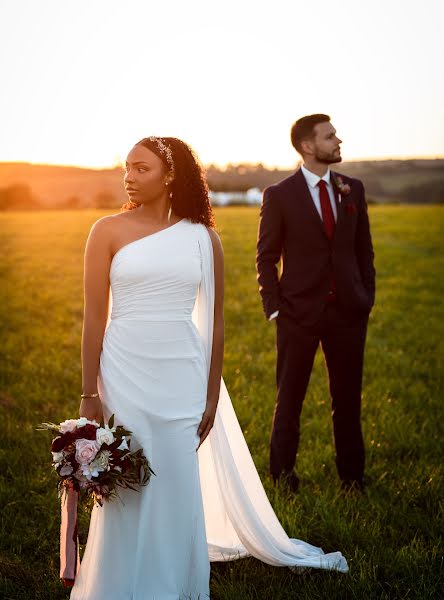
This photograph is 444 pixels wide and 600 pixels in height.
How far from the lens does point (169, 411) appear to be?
3711 millimetres

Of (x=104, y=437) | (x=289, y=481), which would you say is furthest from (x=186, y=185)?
(x=289, y=481)

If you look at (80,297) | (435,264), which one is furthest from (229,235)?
(80,297)

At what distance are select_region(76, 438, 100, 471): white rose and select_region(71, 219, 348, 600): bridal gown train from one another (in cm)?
39

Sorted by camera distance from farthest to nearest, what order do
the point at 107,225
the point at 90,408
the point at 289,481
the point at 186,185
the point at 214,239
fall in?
the point at 289,481
the point at 214,239
the point at 186,185
the point at 90,408
the point at 107,225

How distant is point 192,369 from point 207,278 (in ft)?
1.74

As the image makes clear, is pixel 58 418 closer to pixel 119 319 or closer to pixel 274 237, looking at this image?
pixel 274 237

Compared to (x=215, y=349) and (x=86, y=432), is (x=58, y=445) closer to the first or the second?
(x=86, y=432)

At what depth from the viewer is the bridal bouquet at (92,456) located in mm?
3348

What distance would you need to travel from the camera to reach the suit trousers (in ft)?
17.4

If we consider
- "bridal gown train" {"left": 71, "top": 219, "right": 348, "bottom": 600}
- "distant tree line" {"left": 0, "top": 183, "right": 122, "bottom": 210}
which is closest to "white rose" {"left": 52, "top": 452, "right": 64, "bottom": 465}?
"bridal gown train" {"left": 71, "top": 219, "right": 348, "bottom": 600}

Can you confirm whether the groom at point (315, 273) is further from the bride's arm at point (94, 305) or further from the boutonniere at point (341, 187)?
the bride's arm at point (94, 305)

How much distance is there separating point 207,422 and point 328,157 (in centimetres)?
237

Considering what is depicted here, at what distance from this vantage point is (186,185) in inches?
151

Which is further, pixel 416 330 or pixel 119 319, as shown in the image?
pixel 416 330
